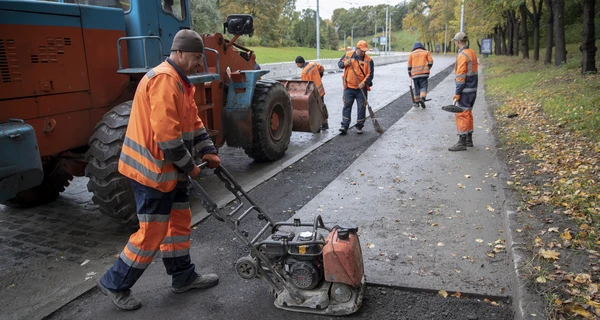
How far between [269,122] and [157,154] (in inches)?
169

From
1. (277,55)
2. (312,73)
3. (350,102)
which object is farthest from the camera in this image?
(277,55)

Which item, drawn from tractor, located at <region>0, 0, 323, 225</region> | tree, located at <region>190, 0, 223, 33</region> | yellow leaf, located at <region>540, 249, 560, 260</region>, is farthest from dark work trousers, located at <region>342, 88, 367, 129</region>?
tree, located at <region>190, 0, 223, 33</region>

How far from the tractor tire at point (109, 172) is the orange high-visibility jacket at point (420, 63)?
401 inches

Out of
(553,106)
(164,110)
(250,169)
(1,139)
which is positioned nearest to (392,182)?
(250,169)

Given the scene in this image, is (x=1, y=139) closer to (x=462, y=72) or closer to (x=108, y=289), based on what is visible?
(x=108, y=289)

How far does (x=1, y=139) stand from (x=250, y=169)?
4178 millimetres

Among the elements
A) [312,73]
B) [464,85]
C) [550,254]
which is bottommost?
[550,254]

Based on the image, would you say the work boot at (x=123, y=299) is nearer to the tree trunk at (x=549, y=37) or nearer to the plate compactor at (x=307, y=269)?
the plate compactor at (x=307, y=269)

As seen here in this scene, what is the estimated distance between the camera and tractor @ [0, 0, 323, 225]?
4242 millimetres

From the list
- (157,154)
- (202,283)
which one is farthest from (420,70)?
(157,154)

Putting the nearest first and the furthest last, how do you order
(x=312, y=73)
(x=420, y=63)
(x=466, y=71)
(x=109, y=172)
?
(x=109, y=172) → (x=466, y=71) → (x=312, y=73) → (x=420, y=63)

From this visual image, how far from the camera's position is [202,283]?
3857mm

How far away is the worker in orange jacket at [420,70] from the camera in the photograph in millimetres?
13219

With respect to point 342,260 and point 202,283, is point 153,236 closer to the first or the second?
point 202,283
